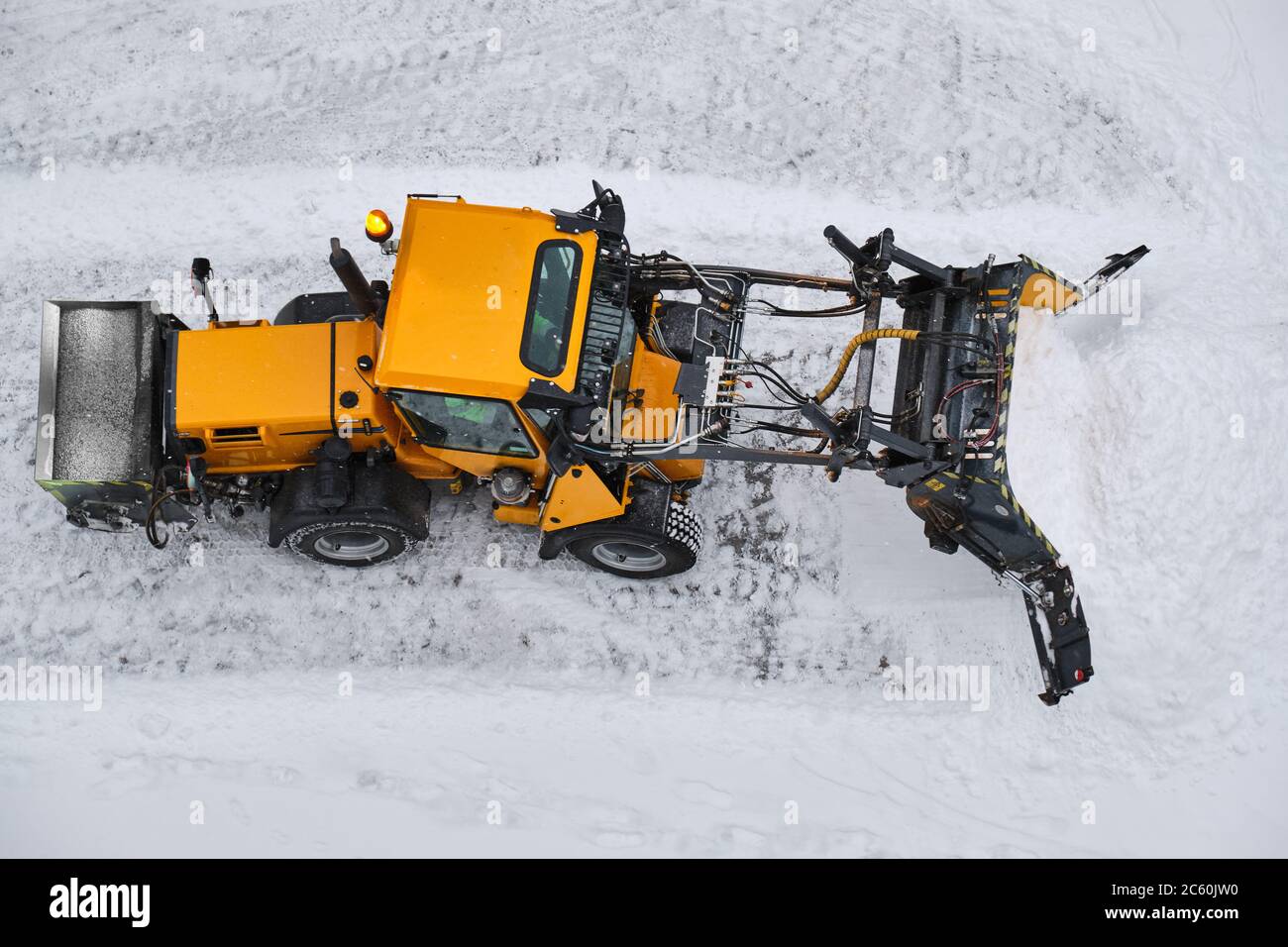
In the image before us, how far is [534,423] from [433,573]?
1.71 meters

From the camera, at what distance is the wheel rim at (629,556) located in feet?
21.9

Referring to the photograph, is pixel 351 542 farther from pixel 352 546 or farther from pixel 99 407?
pixel 99 407

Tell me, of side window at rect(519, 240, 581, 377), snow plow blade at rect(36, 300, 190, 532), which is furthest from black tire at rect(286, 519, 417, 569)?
side window at rect(519, 240, 581, 377)

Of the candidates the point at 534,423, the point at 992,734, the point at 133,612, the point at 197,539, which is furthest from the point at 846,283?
the point at 133,612

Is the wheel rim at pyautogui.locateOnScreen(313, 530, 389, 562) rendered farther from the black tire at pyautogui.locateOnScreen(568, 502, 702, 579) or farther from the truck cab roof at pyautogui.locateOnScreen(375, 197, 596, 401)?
the truck cab roof at pyautogui.locateOnScreen(375, 197, 596, 401)

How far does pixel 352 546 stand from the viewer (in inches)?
274

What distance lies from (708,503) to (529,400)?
6.69ft

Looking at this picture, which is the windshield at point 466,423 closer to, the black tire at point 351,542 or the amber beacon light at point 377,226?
the black tire at point 351,542

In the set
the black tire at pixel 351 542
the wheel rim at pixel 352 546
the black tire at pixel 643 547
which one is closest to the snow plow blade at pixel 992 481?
the black tire at pixel 643 547

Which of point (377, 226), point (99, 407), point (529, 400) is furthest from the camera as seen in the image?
point (99, 407)

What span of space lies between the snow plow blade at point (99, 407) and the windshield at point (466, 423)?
5.71ft

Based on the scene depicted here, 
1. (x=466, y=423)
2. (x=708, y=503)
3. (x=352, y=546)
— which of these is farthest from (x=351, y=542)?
(x=708, y=503)

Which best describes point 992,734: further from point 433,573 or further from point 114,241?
point 114,241

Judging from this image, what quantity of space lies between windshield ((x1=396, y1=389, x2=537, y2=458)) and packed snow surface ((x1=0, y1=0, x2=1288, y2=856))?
3.77ft
